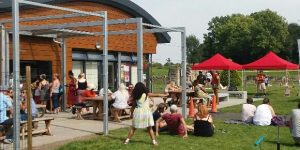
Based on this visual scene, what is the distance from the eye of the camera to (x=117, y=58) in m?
25.3

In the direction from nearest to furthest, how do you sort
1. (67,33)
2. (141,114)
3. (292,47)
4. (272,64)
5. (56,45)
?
(141,114) < (67,33) < (56,45) < (272,64) < (292,47)

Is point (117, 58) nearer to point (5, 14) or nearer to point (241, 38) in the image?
point (5, 14)

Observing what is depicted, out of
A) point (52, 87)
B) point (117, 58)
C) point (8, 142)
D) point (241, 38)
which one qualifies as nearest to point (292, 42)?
point (241, 38)

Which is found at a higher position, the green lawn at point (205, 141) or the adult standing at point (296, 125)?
the adult standing at point (296, 125)

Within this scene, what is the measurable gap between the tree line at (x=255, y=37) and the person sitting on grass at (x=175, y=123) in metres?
84.4

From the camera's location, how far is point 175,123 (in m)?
11.9

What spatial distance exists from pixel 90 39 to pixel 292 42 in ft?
270

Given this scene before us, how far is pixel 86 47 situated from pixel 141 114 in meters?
12.4

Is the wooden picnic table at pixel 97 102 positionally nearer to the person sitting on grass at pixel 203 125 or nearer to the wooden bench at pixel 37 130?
the wooden bench at pixel 37 130

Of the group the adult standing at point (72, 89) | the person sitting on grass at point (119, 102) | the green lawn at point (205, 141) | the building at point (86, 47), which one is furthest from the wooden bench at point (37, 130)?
the building at point (86, 47)

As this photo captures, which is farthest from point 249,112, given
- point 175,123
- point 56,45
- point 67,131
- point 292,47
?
point 292,47

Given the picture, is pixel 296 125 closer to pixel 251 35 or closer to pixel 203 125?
pixel 203 125

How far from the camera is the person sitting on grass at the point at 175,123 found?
11844 millimetres

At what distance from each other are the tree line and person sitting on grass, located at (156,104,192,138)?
84.4 meters
